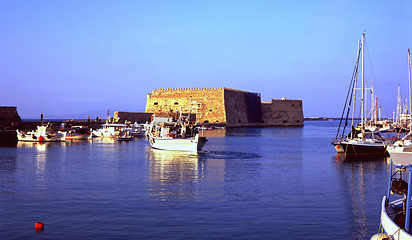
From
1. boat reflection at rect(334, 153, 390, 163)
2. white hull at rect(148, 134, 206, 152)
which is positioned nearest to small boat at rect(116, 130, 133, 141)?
white hull at rect(148, 134, 206, 152)

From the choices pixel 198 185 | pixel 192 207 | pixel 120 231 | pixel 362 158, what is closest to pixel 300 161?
pixel 362 158

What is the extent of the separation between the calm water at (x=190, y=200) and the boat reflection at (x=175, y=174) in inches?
2.0

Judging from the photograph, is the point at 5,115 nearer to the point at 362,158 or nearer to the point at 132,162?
the point at 132,162

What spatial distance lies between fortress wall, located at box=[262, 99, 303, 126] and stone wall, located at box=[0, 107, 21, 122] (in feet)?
203

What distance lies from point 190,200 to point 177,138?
70.2 ft

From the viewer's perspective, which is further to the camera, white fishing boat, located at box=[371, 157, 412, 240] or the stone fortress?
the stone fortress

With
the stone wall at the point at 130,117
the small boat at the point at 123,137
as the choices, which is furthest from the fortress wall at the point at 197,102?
the small boat at the point at 123,137

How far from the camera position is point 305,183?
74.9 ft

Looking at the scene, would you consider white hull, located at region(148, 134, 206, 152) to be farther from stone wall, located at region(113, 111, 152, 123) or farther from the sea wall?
the sea wall

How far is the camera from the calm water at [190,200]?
13.5 metres

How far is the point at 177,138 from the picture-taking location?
39250mm

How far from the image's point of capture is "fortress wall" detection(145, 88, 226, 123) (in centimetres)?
9822

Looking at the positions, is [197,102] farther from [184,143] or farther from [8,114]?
[184,143]

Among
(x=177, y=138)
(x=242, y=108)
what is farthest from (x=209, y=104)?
(x=177, y=138)
